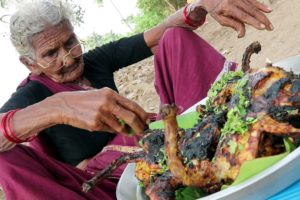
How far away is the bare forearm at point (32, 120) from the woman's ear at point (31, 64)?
0.79 meters

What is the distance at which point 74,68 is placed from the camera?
10.1 ft

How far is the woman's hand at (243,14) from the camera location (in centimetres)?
230

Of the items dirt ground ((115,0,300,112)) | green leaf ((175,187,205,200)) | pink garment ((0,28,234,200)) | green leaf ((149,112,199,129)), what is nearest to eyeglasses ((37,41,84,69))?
pink garment ((0,28,234,200))

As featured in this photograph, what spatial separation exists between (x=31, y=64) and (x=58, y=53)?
0.24 meters

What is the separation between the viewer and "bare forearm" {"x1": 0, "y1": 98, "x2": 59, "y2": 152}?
2.15 meters

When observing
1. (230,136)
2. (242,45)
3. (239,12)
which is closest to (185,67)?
(239,12)

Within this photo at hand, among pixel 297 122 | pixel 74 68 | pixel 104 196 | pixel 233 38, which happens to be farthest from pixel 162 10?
pixel 297 122

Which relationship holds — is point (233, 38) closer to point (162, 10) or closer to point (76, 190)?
point (162, 10)

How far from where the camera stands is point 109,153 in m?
2.80

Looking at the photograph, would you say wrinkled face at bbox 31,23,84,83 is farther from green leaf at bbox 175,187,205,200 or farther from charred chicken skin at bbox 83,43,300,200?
green leaf at bbox 175,187,205,200

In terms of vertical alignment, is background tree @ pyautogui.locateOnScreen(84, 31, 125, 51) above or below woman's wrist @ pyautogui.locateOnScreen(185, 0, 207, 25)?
below

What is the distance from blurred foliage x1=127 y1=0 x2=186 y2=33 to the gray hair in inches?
325

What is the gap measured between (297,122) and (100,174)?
855 mm

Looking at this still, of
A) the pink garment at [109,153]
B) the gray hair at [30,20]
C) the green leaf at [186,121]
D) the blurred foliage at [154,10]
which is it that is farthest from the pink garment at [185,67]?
the blurred foliage at [154,10]
